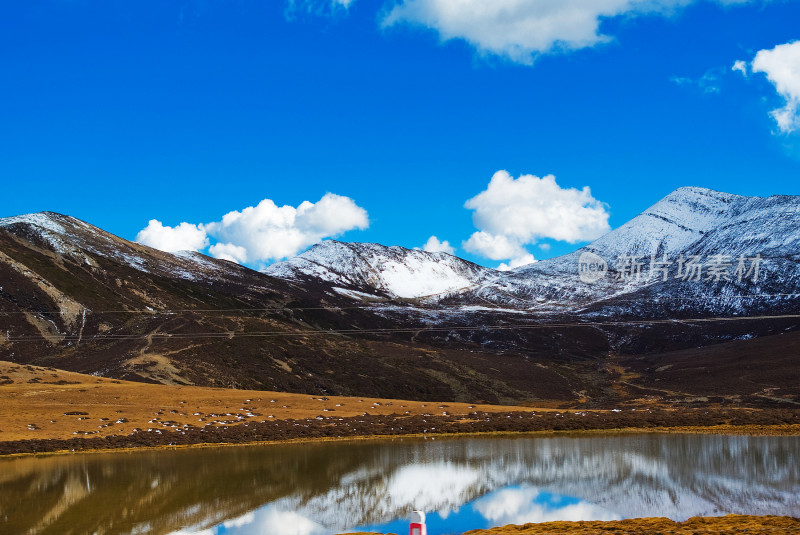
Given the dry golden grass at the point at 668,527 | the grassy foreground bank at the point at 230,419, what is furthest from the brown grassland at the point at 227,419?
the dry golden grass at the point at 668,527

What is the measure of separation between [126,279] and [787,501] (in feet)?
510

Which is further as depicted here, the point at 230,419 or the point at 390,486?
the point at 230,419

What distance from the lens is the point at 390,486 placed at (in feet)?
92.7

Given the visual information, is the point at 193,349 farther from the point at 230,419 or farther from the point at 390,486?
the point at 390,486

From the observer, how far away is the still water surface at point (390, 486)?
871 inches

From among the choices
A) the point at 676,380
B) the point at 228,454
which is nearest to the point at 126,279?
the point at 676,380

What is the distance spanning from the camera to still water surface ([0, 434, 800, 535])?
2212 centimetres

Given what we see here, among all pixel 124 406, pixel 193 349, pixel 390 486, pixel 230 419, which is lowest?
pixel 390 486

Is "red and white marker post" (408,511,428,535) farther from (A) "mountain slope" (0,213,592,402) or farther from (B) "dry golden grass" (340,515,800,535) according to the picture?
(A) "mountain slope" (0,213,592,402)

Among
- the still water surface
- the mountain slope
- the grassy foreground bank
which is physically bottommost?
the still water surface

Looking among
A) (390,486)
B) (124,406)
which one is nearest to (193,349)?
(124,406)

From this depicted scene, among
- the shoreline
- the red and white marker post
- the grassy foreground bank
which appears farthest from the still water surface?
the red and white marker post

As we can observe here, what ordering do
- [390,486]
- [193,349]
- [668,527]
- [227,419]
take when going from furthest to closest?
[193,349], [227,419], [390,486], [668,527]

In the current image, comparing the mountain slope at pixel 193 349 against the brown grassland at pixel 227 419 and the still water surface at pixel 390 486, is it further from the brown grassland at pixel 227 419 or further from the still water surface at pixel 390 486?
the still water surface at pixel 390 486
